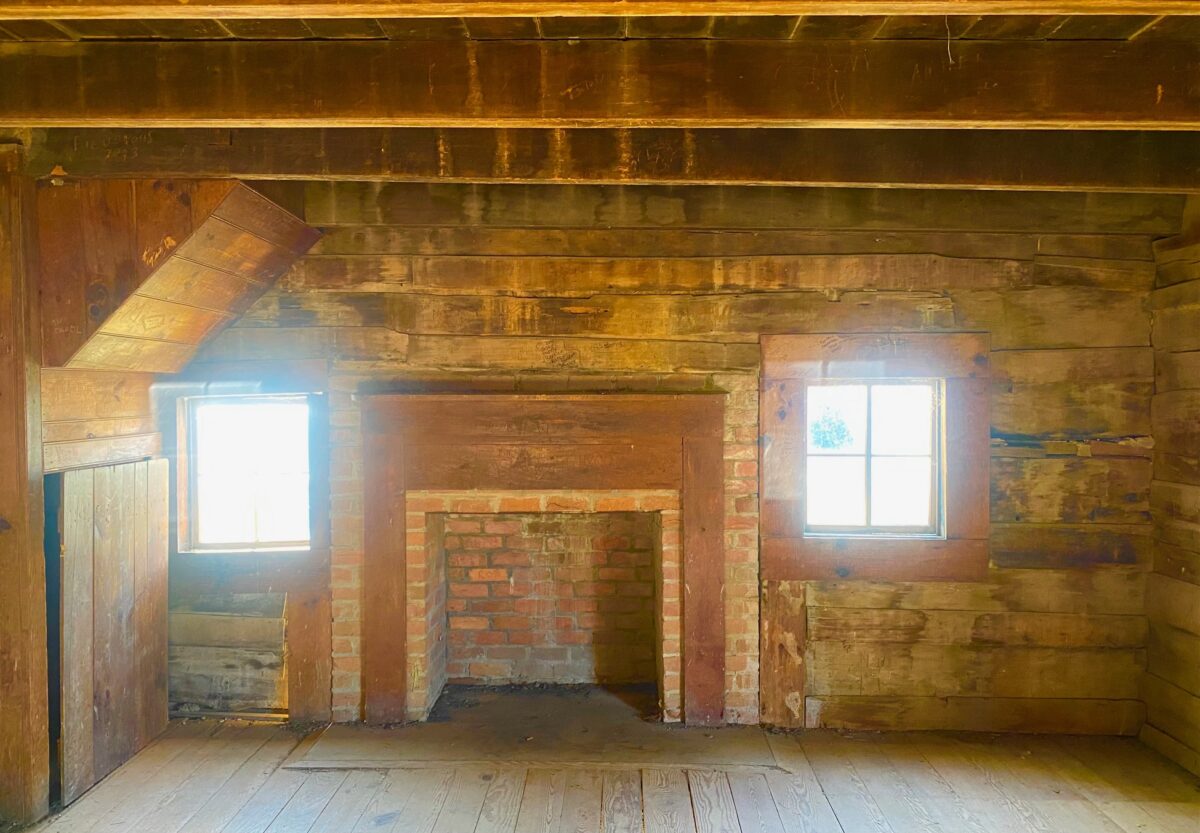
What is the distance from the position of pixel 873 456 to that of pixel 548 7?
2512mm

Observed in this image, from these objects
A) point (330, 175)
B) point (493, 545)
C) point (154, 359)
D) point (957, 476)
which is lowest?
point (493, 545)

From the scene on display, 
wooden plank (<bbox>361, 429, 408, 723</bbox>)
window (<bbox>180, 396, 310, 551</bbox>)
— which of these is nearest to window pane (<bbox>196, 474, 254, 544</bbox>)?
window (<bbox>180, 396, 310, 551</bbox>)

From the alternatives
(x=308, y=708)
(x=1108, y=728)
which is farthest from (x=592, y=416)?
(x=1108, y=728)

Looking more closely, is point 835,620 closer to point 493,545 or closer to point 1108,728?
point 1108,728

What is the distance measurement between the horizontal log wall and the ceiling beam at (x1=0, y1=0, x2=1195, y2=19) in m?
1.53

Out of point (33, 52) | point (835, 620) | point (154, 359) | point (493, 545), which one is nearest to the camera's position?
point (33, 52)

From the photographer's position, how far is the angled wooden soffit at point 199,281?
2588 millimetres

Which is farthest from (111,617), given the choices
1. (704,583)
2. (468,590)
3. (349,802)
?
(704,583)

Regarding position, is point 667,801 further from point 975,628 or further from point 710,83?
point 710,83

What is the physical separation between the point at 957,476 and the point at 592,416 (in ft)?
5.56

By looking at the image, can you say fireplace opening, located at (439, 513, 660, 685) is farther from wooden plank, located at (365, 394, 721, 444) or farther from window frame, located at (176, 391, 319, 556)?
window frame, located at (176, 391, 319, 556)

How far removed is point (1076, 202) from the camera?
10.1 feet

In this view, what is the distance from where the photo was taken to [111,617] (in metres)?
2.87

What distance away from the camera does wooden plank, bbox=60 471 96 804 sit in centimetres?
263
